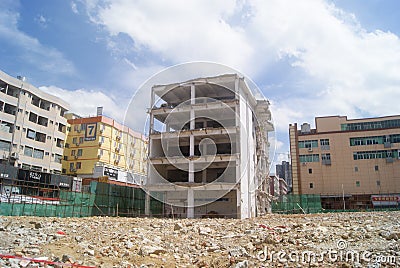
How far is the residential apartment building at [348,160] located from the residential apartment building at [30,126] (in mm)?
34284

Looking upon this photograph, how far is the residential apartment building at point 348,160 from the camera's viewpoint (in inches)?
1702

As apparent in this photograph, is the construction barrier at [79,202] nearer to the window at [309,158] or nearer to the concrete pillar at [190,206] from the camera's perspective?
the concrete pillar at [190,206]

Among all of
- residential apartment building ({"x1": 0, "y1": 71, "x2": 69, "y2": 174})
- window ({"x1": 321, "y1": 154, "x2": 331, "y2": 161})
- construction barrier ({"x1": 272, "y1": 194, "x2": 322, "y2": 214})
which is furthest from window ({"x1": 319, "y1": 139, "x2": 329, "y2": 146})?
residential apartment building ({"x1": 0, "y1": 71, "x2": 69, "y2": 174})

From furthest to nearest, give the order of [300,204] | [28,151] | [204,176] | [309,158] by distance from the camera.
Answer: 1. [309,158]
2. [28,151]
3. [300,204]
4. [204,176]

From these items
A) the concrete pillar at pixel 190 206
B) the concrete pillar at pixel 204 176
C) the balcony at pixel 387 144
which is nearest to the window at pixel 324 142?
the balcony at pixel 387 144

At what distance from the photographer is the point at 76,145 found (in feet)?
171

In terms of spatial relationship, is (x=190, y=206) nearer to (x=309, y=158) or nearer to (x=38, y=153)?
(x=309, y=158)

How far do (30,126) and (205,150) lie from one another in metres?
25.3

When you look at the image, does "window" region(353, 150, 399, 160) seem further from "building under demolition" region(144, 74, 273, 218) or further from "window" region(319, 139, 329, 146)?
"building under demolition" region(144, 74, 273, 218)

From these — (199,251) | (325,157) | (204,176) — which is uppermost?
(325,157)

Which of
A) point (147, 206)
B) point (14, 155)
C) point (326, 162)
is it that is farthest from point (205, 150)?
point (14, 155)

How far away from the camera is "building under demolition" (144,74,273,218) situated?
29.2 metres

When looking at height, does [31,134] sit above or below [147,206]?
above

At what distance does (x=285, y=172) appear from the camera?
315 feet
